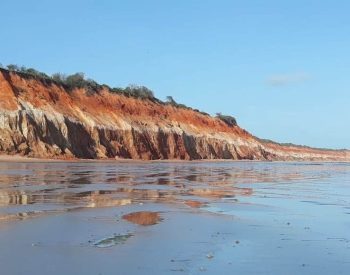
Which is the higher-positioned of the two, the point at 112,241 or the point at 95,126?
the point at 95,126

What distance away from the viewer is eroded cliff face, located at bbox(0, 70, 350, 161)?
160ft

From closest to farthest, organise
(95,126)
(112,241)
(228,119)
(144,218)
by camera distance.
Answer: (112,241) < (144,218) < (95,126) < (228,119)

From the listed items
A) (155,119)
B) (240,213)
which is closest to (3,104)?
(155,119)

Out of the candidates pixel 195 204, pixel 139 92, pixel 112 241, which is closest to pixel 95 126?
pixel 139 92

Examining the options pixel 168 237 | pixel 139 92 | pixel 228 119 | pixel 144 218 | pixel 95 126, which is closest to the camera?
pixel 168 237

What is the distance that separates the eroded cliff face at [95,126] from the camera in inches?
1917

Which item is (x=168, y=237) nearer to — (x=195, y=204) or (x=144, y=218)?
(x=144, y=218)

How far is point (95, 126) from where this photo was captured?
60594 mm

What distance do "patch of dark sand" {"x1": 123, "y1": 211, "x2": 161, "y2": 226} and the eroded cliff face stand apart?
38315mm

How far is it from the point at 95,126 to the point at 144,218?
52285 mm

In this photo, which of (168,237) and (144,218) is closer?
(168,237)

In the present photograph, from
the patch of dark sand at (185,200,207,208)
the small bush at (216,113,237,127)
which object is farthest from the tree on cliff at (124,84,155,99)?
the patch of dark sand at (185,200,207,208)

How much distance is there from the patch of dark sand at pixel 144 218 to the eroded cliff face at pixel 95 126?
38.3 m

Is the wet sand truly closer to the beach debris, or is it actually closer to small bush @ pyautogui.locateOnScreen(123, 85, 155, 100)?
the beach debris
